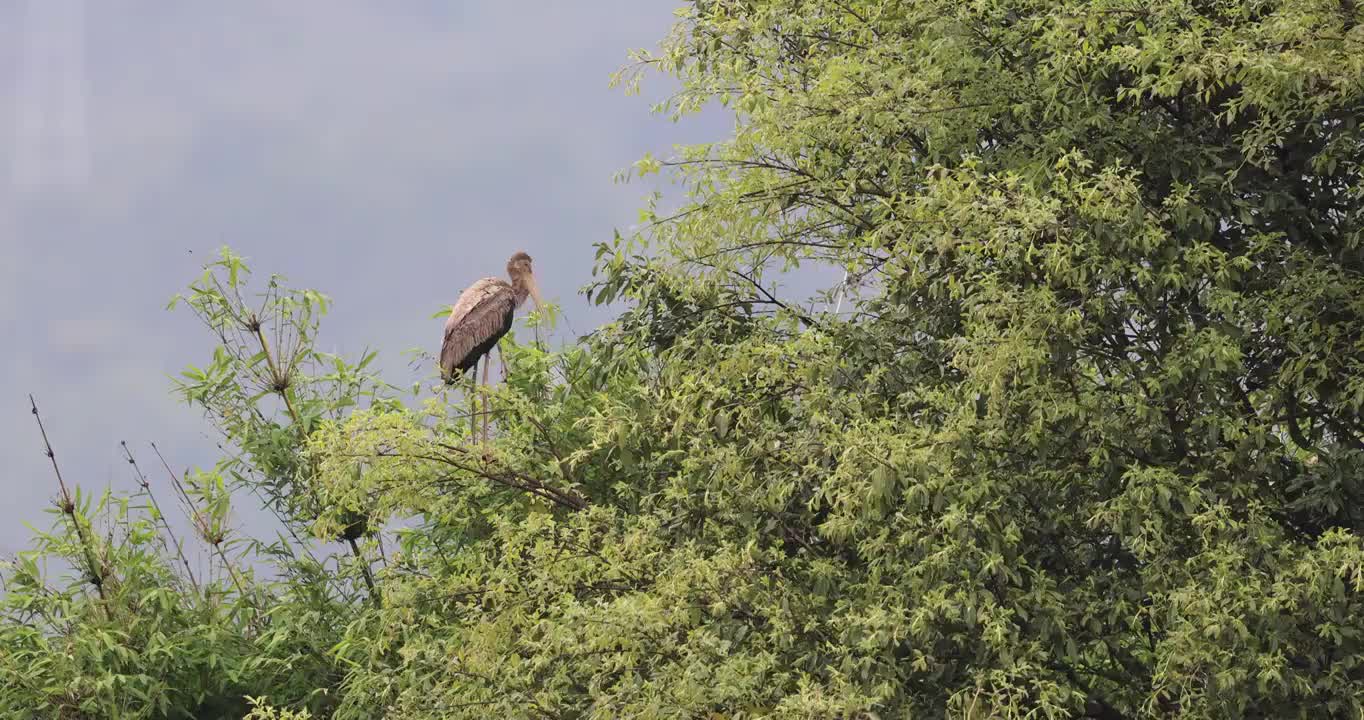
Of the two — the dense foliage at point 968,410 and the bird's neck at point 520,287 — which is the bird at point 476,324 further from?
the dense foliage at point 968,410

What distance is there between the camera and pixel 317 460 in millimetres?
13406

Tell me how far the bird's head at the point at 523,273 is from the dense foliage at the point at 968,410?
4.04m

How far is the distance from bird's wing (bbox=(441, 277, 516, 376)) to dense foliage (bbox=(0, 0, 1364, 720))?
2.58 m

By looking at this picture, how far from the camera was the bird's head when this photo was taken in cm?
1566

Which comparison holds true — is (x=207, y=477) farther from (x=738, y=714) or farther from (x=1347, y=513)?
(x=1347, y=513)

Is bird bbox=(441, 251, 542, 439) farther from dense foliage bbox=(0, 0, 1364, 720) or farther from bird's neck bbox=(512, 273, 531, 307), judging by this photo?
dense foliage bbox=(0, 0, 1364, 720)

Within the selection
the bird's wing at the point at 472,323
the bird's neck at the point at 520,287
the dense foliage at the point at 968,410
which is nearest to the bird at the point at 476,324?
the bird's wing at the point at 472,323

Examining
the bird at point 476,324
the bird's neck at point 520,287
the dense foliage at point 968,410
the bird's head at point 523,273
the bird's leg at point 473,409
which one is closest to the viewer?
the dense foliage at point 968,410

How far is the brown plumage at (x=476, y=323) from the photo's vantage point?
14.3 m

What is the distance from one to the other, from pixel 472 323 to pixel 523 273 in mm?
1401

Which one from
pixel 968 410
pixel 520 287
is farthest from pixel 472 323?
pixel 968 410

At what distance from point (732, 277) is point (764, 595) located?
273 cm

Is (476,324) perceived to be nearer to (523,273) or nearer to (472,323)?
(472,323)

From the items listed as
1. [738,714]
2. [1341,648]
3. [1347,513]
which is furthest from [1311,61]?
[738,714]
